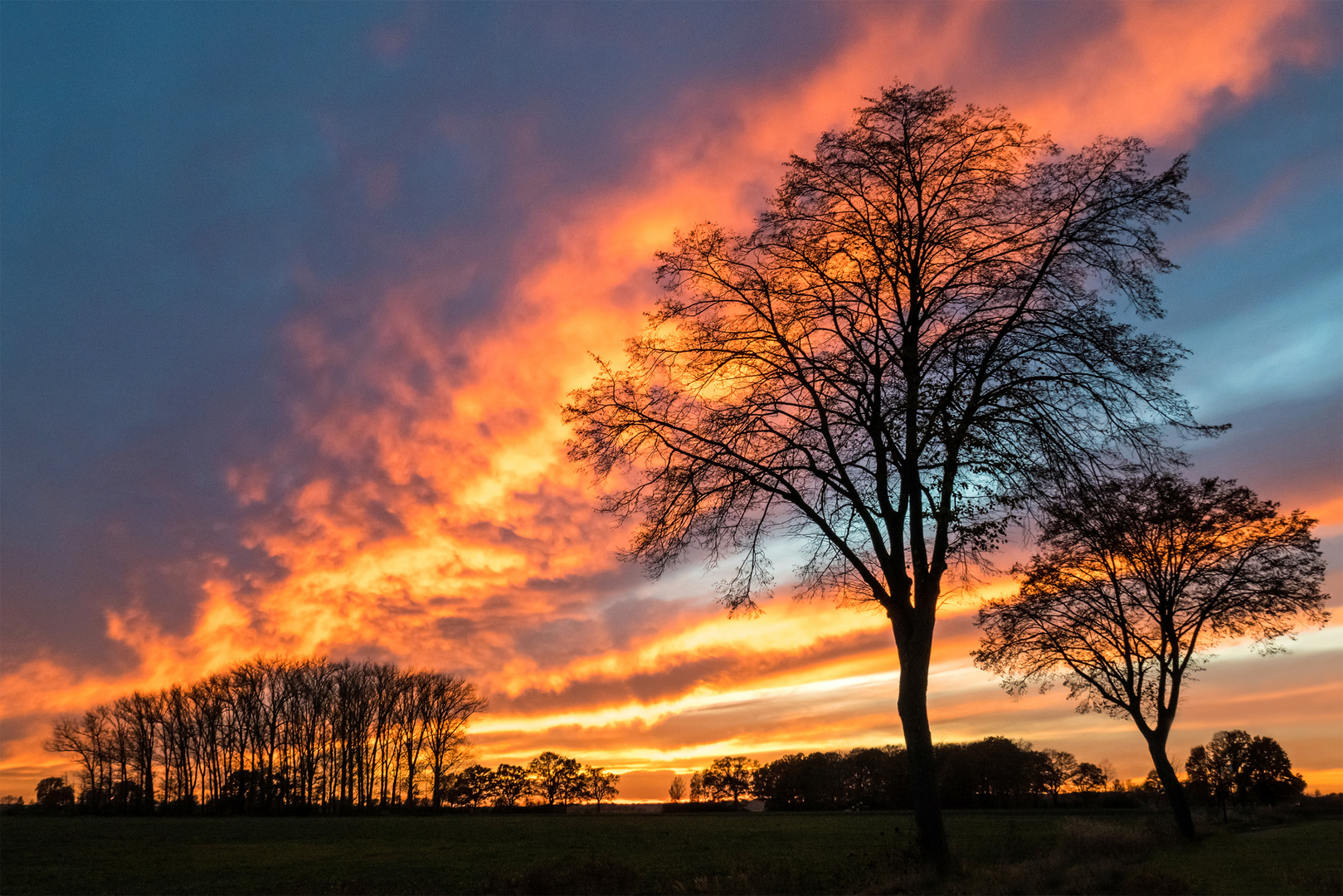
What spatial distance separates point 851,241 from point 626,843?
38.3m

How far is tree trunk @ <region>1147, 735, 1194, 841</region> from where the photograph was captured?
2997 centimetres

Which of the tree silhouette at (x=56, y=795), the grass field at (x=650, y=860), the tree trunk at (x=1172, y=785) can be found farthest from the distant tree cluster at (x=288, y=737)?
the tree trunk at (x=1172, y=785)

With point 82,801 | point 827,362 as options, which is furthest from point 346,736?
point 827,362

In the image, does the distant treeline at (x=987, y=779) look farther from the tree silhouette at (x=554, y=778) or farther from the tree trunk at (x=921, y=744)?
the tree trunk at (x=921, y=744)

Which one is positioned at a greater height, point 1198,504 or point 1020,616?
point 1198,504

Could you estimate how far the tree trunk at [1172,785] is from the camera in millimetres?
29969

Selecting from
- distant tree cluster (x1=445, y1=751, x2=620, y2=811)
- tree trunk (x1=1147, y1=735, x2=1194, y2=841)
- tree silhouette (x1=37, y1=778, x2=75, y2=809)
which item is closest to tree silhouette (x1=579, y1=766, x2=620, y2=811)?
distant tree cluster (x1=445, y1=751, x2=620, y2=811)

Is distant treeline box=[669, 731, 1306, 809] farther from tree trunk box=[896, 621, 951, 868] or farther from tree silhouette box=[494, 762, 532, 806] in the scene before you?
tree trunk box=[896, 621, 951, 868]

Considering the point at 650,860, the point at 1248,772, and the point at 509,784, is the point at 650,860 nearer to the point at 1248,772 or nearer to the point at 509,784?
the point at 1248,772

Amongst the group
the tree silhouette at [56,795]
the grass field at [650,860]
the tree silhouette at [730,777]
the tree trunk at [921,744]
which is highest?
the tree trunk at [921,744]

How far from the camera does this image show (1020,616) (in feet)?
105

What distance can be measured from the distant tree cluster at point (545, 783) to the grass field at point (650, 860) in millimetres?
73895

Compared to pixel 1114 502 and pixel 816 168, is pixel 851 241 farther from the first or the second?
pixel 1114 502

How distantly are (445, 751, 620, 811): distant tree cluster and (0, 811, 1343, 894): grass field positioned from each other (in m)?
73.9
